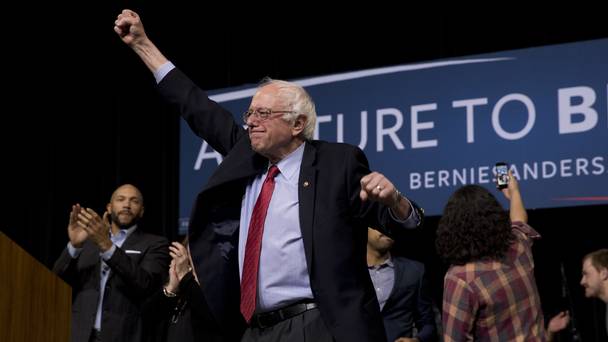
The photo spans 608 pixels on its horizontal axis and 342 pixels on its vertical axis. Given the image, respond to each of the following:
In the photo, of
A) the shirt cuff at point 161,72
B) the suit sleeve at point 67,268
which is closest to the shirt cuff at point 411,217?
the shirt cuff at point 161,72

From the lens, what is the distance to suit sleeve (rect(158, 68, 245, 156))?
9.26ft

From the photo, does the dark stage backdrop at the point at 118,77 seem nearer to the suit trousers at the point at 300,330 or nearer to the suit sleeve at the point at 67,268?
the suit sleeve at the point at 67,268

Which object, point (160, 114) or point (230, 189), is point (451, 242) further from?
point (160, 114)

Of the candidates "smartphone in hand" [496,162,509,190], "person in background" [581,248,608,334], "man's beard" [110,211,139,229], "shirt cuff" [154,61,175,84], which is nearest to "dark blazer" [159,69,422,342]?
"shirt cuff" [154,61,175,84]

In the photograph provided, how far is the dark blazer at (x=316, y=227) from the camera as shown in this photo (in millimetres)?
2414

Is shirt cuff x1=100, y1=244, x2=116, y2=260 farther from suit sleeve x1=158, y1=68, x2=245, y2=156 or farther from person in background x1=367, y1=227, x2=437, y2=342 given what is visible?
suit sleeve x1=158, y1=68, x2=245, y2=156

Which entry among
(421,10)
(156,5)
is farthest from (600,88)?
(156,5)

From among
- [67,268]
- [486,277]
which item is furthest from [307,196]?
[67,268]

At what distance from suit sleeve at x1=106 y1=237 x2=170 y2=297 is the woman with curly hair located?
1750mm

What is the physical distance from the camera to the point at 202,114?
2842 millimetres

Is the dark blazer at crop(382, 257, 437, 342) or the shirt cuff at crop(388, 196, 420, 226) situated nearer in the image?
the shirt cuff at crop(388, 196, 420, 226)

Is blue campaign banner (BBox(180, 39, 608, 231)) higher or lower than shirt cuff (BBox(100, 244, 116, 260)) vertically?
higher

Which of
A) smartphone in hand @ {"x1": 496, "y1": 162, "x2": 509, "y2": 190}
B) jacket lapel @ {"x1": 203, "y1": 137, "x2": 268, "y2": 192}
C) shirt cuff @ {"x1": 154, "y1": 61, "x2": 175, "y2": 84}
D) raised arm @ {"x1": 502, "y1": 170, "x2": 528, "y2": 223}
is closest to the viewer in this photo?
jacket lapel @ {"x1": 203, "y1": 137, "x2": 268, "y2": 192}

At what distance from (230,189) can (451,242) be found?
1.15 metres
